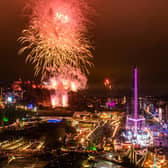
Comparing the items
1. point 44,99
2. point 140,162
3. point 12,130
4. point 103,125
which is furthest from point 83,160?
point 44,99

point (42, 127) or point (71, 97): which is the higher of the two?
point (71, 97)

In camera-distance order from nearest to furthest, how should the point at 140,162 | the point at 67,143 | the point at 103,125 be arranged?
the point at 140,162, the point at 67,143, the point at 103,125

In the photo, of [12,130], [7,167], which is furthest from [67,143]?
[12,130]

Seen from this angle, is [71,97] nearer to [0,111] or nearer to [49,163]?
[0,111]

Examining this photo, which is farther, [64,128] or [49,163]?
[64,128]

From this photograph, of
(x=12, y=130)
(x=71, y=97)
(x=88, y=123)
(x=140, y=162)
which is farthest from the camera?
(x=71, y=97)

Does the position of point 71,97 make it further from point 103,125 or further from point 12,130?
point 12,130
